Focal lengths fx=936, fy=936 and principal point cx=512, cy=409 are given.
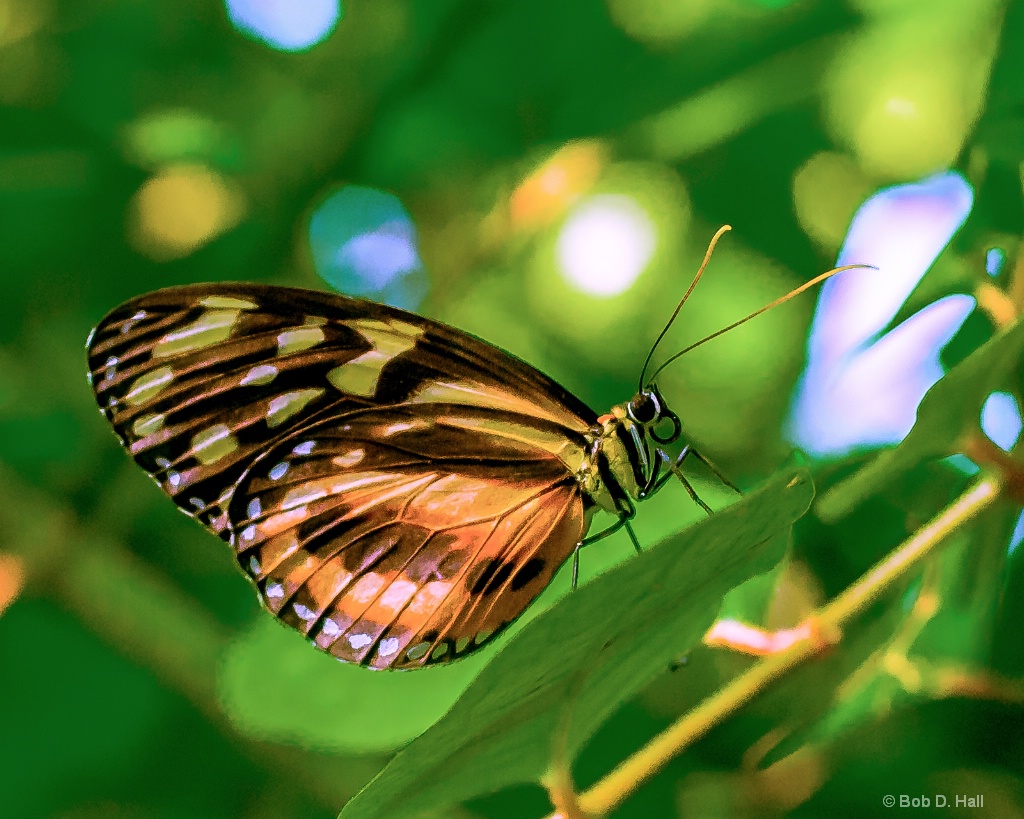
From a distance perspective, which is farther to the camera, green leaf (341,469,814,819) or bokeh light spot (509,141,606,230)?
bokeh light spot (509,141,606,230)

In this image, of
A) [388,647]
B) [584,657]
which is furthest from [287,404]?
[584,657]

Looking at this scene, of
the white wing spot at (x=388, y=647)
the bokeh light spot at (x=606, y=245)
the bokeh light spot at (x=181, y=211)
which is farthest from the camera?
the bokeh light spot at (x=181, y=211)

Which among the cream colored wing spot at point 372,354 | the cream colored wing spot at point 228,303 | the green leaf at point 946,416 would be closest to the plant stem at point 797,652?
the green leaf at point 946,416

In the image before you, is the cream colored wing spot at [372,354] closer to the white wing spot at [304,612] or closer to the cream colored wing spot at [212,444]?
the cream colored wing spot at [212,444]

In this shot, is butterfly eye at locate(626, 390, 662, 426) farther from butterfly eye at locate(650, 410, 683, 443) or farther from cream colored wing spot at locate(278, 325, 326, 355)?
cream colored wing spot at locate(278, 325, 326, 355)

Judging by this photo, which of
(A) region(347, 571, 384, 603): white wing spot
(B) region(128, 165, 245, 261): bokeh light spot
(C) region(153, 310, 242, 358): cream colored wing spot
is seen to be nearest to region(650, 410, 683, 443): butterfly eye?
(A) region(347, 571, 384, 603): white wing spot

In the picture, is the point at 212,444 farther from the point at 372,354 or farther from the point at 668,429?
the point at 668,429

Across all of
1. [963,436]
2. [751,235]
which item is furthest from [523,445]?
[963,436]
